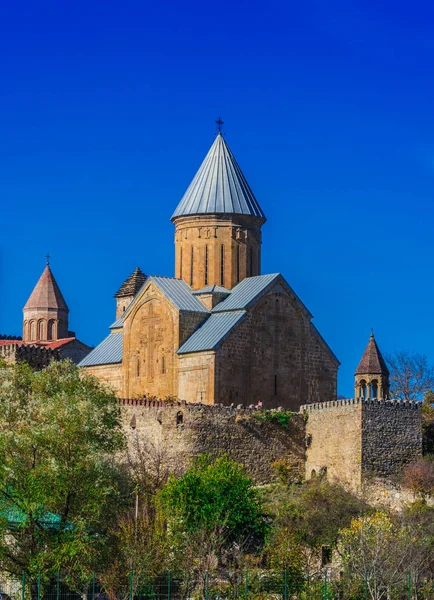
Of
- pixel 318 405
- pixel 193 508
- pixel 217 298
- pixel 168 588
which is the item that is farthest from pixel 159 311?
pixel 168 588

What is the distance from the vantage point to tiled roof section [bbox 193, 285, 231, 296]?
56.3 meters

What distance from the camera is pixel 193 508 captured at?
142ft

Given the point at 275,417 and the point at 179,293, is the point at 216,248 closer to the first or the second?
the point at 179,293

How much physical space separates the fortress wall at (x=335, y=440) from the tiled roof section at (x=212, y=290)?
6.94 metres

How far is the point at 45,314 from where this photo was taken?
254ft

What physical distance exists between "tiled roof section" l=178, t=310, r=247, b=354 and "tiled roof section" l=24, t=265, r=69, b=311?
23.6 metres

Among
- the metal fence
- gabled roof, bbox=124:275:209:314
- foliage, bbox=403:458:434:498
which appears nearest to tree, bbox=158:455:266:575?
the metal fence

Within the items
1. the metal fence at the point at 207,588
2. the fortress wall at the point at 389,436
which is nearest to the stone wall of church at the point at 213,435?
the fortress wall at the point at 389,436

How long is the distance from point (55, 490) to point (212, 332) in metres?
15.5

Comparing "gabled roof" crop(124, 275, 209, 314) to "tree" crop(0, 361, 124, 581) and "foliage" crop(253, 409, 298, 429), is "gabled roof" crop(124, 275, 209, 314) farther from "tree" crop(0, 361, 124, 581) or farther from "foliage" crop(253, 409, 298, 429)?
"tree" crop(0, 361, 124, 581)

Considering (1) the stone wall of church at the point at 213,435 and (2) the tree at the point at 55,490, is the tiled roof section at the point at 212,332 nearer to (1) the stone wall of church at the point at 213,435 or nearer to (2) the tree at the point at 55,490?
(1) the stone wall of church at the point at 213,435

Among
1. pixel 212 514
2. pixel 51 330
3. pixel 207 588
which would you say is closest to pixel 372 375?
pixel 212 514

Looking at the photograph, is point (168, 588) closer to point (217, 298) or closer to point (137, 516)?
point (137, 516)

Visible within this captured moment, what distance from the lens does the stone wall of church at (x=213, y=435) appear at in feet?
159
